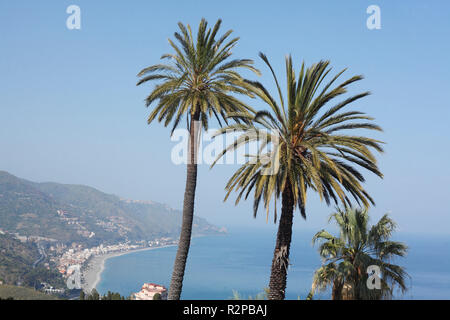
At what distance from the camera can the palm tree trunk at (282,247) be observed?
46.0 feet

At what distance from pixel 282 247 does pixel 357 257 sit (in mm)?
3494

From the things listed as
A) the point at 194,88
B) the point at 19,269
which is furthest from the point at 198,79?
the point at 19,269

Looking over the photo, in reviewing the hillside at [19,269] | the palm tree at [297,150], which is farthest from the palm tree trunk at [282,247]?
the hillside at [19,269]

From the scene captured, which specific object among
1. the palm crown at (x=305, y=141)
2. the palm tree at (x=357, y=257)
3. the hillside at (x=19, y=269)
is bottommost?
the hillside at (x=19, y=269)

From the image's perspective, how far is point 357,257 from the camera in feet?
50.0

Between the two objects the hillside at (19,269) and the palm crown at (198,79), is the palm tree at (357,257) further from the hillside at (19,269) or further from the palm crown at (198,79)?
the hillside at (19,269)

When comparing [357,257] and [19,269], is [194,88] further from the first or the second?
[19,269]

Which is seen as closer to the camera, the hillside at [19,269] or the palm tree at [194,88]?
the palm tree at [194,88]

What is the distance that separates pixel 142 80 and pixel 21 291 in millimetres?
52111

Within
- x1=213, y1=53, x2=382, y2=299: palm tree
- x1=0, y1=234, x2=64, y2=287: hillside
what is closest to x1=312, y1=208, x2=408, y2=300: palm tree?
x1=213, y1=53, x2=382, y2=299: palm tree

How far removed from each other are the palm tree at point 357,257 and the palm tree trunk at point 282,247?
1964 mm

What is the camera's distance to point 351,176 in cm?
1405
